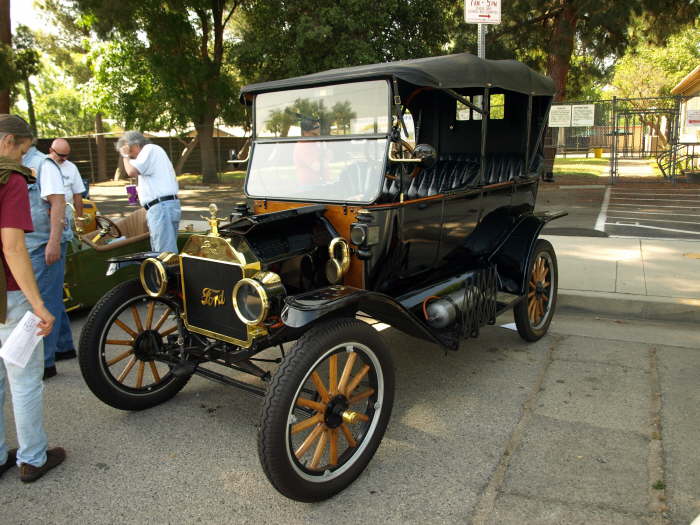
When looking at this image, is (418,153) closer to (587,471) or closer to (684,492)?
(587,471)

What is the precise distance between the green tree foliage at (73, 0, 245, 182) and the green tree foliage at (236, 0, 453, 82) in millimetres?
1830

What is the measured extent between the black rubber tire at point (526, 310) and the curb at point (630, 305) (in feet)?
2.37

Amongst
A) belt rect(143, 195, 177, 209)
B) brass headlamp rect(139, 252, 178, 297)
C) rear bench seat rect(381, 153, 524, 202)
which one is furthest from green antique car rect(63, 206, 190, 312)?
rear bench seat rect(381, 153, 524, 202)

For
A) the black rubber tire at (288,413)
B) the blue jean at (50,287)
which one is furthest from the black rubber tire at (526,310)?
the blue jean at (50,287)

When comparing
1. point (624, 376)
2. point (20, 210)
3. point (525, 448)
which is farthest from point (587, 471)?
point (20, 210)

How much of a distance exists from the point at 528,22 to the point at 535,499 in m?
16.0

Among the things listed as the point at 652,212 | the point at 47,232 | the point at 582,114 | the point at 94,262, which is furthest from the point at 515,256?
the point at 582,114

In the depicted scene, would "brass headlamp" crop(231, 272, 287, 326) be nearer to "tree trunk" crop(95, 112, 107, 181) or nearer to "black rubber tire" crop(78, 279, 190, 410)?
"black rubber tire" crop(78, 279, 190, 410)

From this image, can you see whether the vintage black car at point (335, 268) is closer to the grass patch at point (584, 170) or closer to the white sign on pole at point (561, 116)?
the white sign on pole at point (561, 116)

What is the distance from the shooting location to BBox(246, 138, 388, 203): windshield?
3684 mm

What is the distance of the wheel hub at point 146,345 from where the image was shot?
141 inches

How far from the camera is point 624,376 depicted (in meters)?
4.20

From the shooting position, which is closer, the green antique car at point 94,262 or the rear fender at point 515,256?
the rear fender at point 515,256

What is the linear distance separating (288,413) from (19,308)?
4.76 ft
